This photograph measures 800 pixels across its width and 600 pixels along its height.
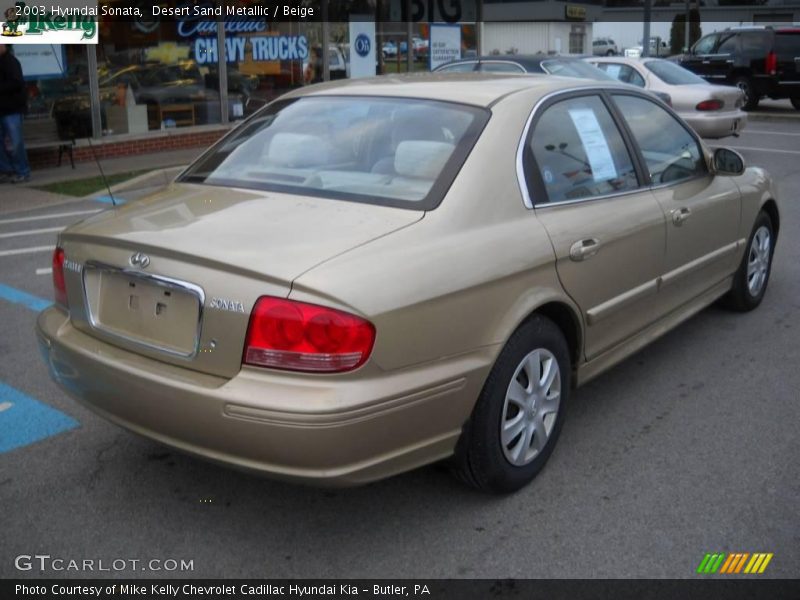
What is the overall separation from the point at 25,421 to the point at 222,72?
11.9m

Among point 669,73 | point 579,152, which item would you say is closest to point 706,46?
point 669,73

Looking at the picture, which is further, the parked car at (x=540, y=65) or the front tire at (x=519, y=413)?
the parked car at (x=540, y=65)

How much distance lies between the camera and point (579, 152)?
4129mm

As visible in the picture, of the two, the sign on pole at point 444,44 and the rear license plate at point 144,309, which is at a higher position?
the sign on pole at point 444,44

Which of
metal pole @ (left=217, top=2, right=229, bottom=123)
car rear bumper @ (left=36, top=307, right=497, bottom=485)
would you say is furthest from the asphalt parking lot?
metal pole @ (left=217, top=2, right=229, bottom=123)

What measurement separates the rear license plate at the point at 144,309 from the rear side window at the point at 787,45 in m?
21.4

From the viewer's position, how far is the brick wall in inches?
498

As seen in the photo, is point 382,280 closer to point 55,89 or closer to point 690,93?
point 55,89

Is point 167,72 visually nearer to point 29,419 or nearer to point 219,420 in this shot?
point 29,419

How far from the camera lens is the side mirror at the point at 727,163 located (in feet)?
16.7

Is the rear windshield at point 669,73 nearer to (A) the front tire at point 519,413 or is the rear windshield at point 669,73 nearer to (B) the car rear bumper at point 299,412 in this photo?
(A) the front tire at point 519,413

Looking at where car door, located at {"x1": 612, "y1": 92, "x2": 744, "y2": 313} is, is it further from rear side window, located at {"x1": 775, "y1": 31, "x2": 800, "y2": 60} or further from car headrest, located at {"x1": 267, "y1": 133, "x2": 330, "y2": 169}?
rear side window, located at {"x1": 775, "y1": 31, "x2": 800, "y2": 60}

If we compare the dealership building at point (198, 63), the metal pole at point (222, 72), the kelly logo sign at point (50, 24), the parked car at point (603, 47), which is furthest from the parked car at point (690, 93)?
the parked car at point (603, 47)
